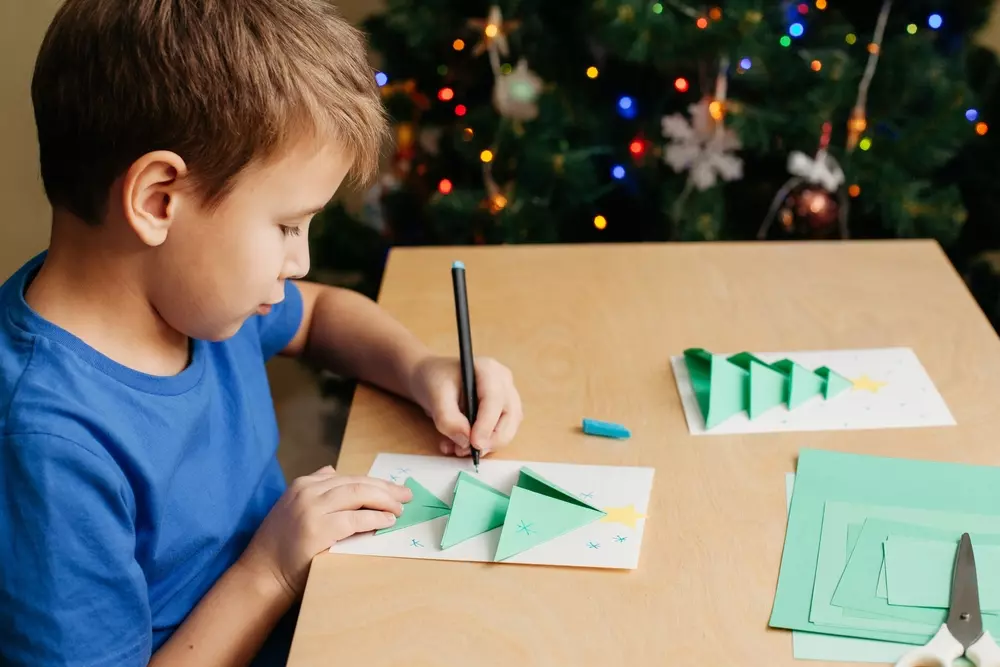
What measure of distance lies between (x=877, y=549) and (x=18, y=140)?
4.63 ft

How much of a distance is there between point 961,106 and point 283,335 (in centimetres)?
129

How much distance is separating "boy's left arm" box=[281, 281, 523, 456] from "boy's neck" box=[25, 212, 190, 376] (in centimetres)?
27

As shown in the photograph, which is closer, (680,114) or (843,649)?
(843,649)

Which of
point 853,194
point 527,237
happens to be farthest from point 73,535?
point 853,194

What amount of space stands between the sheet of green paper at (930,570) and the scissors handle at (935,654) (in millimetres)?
40

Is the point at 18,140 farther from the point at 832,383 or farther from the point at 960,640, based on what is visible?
the point at 960,640

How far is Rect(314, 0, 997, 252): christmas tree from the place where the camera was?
173cm

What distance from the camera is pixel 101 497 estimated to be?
734mm

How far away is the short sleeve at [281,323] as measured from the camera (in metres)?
1.11

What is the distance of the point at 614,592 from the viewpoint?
73cm

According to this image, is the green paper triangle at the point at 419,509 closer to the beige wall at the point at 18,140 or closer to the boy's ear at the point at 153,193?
the boy's ear at the point at 153,193

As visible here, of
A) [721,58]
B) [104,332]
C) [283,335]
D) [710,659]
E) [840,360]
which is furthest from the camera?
[721,58]

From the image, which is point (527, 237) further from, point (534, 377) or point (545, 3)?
point (534, 377)

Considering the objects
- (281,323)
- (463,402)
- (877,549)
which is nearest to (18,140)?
(281,323)
